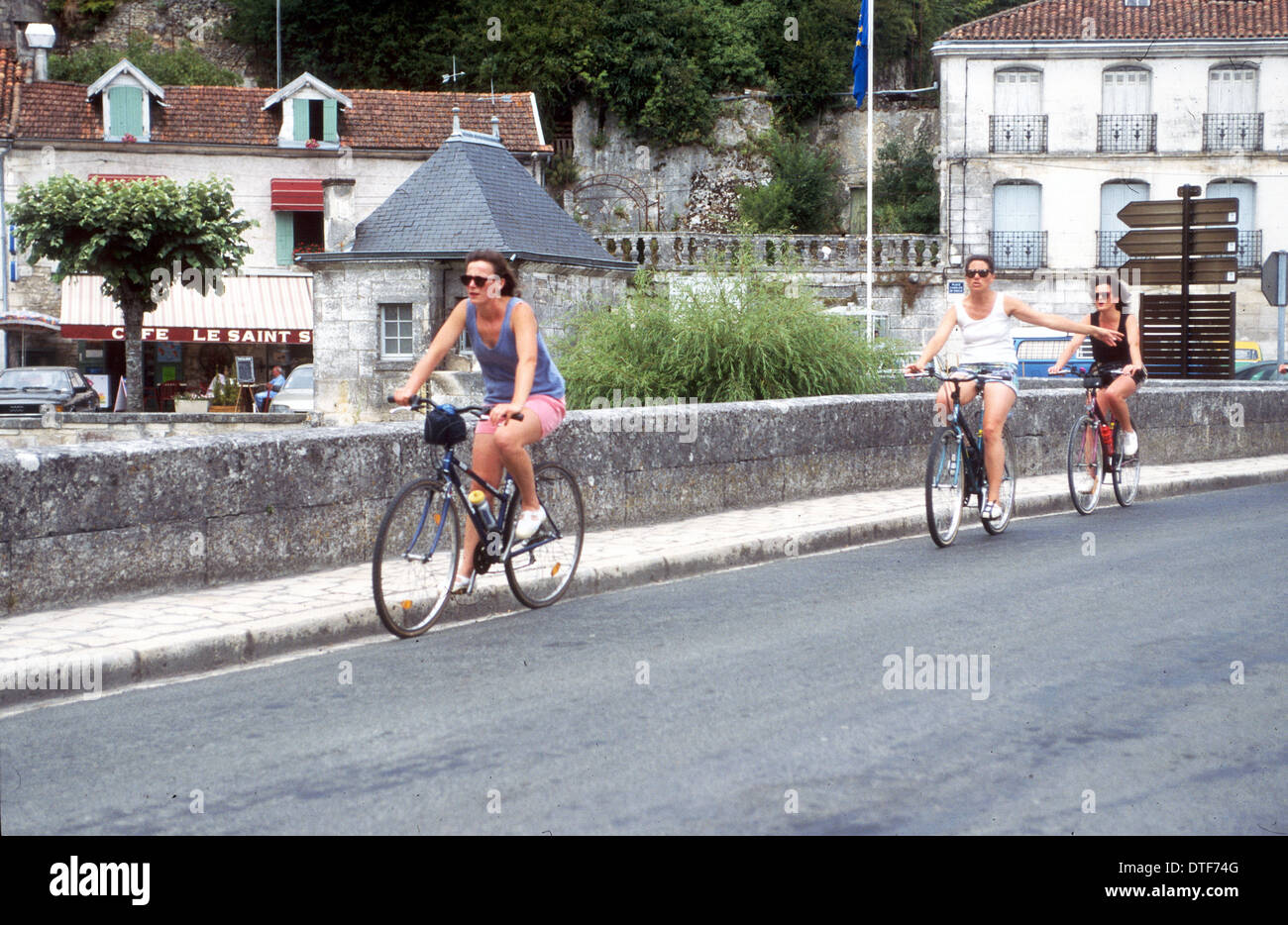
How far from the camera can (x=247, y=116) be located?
3819 cm

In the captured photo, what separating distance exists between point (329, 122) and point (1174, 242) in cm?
2660

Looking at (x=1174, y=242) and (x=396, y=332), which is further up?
(x=1174, y=242)

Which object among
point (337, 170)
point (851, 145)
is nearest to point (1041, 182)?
point (851, 145)

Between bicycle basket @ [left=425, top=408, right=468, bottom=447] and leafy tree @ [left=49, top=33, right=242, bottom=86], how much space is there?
1705 inches

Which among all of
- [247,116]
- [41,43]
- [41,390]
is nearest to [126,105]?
[247,116]

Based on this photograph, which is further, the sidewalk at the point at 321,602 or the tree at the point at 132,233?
the tree at the point at 132,233

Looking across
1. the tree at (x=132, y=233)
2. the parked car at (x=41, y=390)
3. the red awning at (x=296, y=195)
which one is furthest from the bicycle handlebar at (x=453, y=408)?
the red awning at (x=296, y=195)

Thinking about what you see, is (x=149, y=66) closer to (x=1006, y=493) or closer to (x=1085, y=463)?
(x=1085, y=463)

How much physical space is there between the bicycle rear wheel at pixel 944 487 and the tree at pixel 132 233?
25646 millimetres

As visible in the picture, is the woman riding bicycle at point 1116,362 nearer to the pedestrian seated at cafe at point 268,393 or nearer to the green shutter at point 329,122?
the pedestrian seated at cafe at point 268,393

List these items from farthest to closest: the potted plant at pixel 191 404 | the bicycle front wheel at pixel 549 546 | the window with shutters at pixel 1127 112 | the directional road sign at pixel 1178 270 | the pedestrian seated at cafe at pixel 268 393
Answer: the window with shutters at pixel 1127 112 < the pedestrian seated at cafe at pixel 268 393 < the potted plant at pixel 191 404 < the directional road sign at pixel 1178 270 < the bicycle front wheel at pixel 549 546

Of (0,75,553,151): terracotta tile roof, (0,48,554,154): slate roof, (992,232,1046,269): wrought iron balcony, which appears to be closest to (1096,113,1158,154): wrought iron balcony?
(992,232,1046,269): wrought iron balcony

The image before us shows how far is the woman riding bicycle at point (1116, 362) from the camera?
1074 centimetres
